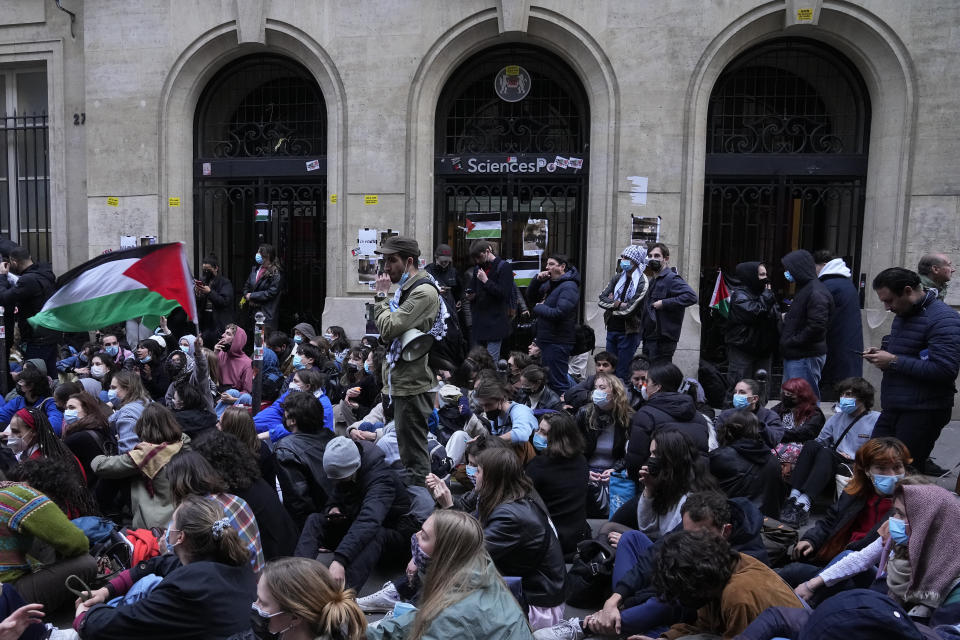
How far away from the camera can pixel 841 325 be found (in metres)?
8.24

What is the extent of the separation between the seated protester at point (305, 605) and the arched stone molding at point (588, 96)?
8.13 m

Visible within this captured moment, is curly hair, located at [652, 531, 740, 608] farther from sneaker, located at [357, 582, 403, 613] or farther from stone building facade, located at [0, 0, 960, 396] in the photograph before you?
stone building facade, located at [0, 0, 960, 396]

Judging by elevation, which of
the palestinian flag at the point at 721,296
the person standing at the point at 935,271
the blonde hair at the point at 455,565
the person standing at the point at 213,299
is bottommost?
the blonde hair at the point at 455,565

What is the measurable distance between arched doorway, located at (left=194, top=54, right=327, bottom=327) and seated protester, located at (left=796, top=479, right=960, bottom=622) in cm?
978

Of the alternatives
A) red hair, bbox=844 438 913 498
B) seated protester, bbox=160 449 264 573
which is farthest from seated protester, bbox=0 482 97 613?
red hair, bbox=844 438 913 498

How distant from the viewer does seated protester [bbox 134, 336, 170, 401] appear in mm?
8383

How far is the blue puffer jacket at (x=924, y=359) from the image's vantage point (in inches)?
224

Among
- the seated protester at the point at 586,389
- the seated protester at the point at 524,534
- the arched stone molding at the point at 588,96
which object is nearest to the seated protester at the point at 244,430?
the seated protester at the point at 524,534

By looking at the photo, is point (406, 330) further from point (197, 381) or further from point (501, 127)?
point (501, 127)

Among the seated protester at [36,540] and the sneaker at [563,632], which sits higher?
the seated protester at [36,540]

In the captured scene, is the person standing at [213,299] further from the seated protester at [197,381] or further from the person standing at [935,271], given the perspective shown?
the person standing at [935,271]

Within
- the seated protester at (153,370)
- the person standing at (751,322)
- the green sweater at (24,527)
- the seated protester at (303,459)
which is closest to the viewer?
the green sweater at (24,527)

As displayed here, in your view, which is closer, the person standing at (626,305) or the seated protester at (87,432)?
the seated protester at (87,432)

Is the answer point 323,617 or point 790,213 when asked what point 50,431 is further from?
point 790,213
